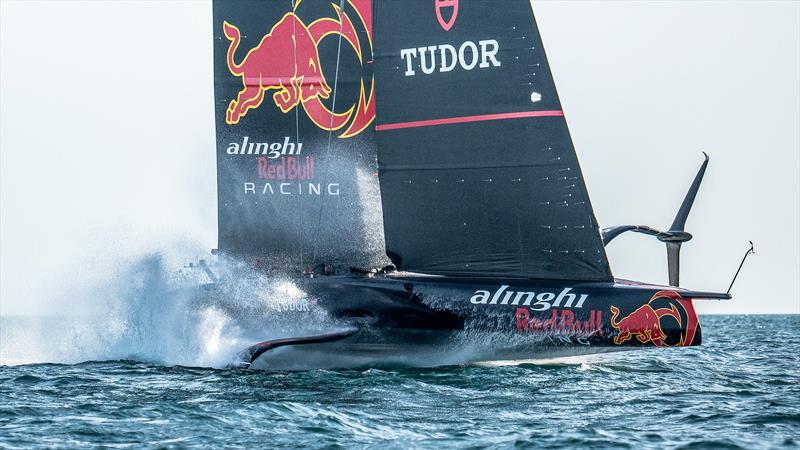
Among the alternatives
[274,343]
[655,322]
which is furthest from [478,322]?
[274,343]

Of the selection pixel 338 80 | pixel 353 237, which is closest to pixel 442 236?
pixel 353 237

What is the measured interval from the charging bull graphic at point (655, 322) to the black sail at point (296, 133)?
3.80 meters

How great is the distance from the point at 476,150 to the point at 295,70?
372 centimetres

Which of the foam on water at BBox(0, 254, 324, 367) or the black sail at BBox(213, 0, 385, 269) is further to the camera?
the black sail at BBox(213, 0, 385, 269)

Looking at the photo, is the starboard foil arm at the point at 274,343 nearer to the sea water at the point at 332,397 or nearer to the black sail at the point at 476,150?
the sea water at the point at 332,397

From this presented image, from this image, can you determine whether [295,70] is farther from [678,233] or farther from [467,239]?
[678,233]

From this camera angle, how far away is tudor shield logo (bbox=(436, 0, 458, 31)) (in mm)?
14156

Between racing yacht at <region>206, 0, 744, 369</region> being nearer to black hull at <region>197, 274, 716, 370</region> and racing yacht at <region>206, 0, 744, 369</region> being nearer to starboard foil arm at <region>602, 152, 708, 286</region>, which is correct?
black hull at <region>197, 274, 716, 370</region>

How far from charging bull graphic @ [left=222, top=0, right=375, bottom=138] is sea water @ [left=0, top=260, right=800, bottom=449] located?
2771mm

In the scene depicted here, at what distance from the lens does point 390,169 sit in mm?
14281

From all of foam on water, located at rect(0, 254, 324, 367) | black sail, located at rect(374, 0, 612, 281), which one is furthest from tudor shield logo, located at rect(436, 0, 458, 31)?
foam on water, located at rect(0, 254, 324, 367)

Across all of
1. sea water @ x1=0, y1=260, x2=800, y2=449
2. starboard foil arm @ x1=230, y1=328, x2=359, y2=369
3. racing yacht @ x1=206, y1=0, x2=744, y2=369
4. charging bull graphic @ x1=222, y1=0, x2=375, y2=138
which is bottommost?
sea water @ x1=0, y1=260, x2=800, y2=449

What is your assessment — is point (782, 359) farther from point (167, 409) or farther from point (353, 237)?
point (167, 409)

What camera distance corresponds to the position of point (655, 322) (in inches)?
527
